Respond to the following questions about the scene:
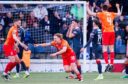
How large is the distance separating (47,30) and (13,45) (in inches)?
147

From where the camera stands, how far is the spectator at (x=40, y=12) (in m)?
22.1

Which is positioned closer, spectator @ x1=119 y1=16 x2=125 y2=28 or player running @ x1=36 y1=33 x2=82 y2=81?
player running @ x1=36 y1=33 x2=82 y2=81

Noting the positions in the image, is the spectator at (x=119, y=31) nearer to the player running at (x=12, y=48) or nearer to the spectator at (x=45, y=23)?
the spectator at (x=45, y=23)

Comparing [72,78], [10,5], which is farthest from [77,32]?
[10,5]

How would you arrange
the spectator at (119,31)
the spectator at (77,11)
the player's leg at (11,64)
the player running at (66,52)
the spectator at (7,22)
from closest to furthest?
the player running at (66,52) < the player's leg at (11,64) < the spectator at (7,22) < the spectator at (119,31) < the spectator at (77,11)

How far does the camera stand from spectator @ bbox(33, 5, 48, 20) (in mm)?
22094

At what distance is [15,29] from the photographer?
59.6 ft

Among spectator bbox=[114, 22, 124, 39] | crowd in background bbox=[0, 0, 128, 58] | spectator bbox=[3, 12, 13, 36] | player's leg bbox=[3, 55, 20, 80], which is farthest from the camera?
spectator bbox=[114, 22, 124, 39]

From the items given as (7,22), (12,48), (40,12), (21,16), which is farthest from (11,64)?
(40,12)

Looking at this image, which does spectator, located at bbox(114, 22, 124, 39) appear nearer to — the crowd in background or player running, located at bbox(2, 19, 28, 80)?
the crowd in background

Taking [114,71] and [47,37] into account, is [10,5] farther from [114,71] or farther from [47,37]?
[114,71]

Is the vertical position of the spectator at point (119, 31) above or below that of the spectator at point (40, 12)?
below

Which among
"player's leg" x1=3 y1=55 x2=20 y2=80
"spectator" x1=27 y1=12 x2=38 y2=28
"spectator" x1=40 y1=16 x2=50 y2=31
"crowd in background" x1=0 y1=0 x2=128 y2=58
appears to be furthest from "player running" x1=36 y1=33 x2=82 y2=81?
"spectator" x1=27 y1=12 x2=38 y2=28

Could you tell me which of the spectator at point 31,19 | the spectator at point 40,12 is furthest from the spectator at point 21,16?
the spectator at point 40,12
